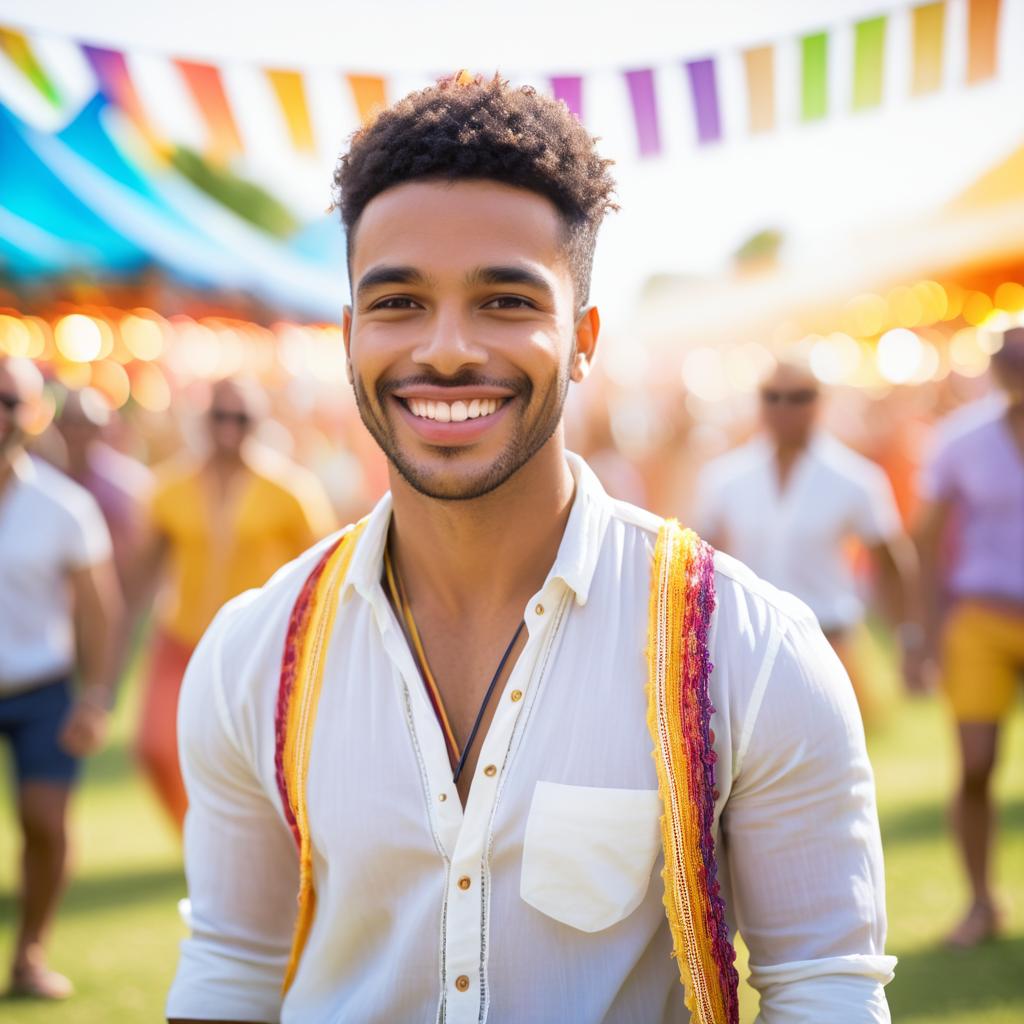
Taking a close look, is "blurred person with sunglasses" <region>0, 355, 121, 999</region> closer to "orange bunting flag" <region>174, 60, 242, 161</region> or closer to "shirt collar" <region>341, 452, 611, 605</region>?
"orange bunting flag" <region>174, 60, 242, 161</region>

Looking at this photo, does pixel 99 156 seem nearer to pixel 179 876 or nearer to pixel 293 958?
A: pixel 179 876

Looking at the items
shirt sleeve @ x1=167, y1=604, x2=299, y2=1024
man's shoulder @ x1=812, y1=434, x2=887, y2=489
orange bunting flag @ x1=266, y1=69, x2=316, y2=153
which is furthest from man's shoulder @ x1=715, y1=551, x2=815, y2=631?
orange bunting flag @ x1=266, y1=69, x2=316, y2=153

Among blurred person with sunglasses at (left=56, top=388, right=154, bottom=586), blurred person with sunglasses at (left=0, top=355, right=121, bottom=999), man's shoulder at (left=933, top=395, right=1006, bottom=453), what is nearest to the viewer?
blurred person with sunglasses at (left=0, top=355, right=121, bottom=999)

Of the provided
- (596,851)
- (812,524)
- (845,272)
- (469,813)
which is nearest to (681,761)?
(596,851)

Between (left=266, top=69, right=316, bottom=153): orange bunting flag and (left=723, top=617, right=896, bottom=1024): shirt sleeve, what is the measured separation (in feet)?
16.8

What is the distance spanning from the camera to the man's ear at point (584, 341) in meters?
2.03

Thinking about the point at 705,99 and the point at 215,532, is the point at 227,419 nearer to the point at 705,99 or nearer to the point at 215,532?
the point at 215,532

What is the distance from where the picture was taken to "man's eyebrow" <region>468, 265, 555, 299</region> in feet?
6.01

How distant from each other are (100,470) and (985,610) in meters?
5.62

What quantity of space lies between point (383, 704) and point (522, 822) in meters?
0.28

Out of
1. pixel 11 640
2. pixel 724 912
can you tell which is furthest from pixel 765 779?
pixel 11 640

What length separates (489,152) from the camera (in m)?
1.87

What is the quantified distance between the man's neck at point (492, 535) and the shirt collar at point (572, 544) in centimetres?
4

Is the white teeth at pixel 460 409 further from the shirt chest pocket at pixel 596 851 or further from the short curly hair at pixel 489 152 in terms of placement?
the shirt chest pocket at pixel 596 851
